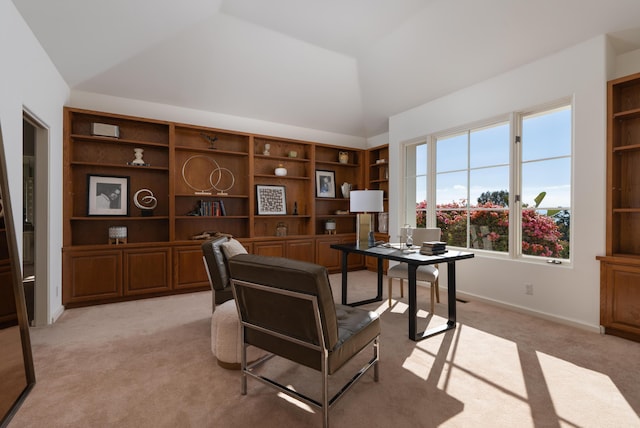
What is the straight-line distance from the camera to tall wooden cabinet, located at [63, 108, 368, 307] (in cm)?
379

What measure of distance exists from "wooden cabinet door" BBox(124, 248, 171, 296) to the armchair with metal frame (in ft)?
8.90

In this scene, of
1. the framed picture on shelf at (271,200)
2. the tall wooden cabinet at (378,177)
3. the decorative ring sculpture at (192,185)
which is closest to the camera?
the decorative ring sculpture at (192,185)

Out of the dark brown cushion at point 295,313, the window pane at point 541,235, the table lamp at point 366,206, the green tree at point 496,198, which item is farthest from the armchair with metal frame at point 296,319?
the green tree at point 496,198

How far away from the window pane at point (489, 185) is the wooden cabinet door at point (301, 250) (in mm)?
2601

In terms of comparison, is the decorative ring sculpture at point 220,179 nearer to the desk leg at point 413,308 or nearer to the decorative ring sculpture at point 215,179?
→ the decorative ring sculpture at point 215,179

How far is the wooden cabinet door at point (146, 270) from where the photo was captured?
12.8 ft

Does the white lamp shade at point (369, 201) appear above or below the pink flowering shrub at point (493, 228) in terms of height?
above

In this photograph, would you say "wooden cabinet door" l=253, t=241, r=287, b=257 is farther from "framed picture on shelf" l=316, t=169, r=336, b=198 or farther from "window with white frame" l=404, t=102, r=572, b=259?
"window with white frame" l=404, t=102, r=572, b=259

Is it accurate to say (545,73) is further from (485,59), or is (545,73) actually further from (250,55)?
(250,55)

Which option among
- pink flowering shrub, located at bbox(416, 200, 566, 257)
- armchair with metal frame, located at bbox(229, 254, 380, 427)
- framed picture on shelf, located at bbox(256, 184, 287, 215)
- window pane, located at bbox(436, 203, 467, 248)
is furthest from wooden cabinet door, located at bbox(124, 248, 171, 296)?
window pane, located at bbox(436, 203, 467, 248)

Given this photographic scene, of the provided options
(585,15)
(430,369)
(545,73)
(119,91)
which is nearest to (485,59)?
(545,73)

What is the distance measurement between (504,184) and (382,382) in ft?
9.69

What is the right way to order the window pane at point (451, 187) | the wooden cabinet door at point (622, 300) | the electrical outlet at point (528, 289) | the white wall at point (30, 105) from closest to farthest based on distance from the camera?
1. the white wall at point (30, 105)
2. the wooden cabinet door at point (622, 300)
3. the electrical outlet at point (528, 289)
4. the window pane at point (451, 187)

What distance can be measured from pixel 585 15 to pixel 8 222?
4945mm
